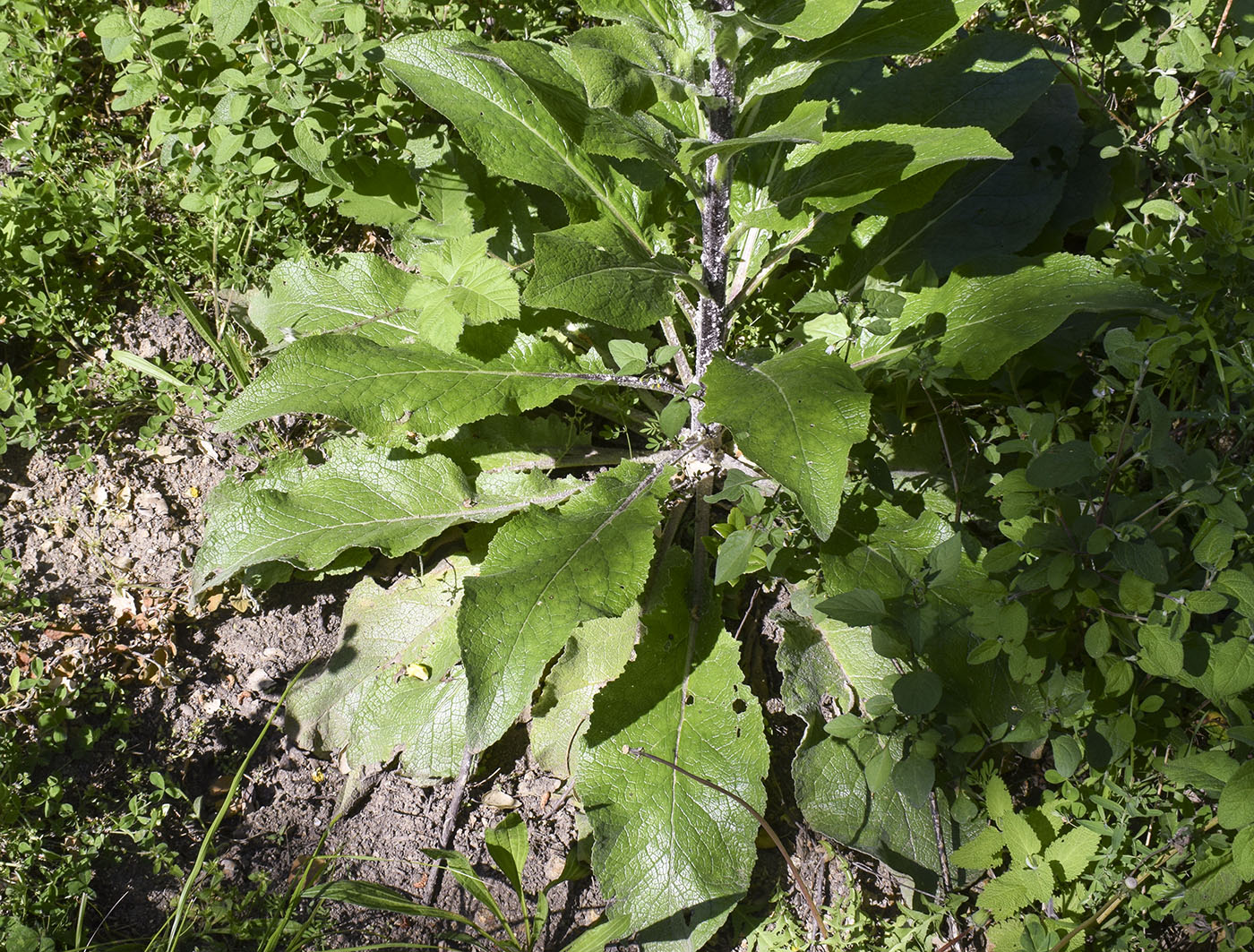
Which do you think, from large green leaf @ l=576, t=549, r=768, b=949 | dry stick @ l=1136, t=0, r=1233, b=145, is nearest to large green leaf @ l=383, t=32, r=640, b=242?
large green leaf @ l=576, t=549, r=768, b=949

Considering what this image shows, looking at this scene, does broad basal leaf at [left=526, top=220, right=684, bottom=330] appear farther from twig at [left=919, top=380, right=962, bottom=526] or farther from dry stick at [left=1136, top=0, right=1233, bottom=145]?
dry stick at [left=1136, top=0, right=1233, bottom=145]

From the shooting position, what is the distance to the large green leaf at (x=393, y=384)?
8.07ft

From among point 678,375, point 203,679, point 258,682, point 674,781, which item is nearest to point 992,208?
point 678,375

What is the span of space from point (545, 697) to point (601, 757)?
31cm

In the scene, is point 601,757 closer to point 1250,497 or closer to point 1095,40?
point 1250,497

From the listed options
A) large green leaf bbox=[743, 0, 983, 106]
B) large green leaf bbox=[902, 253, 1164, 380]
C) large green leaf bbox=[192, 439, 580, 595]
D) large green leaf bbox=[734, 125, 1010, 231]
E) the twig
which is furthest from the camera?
the twig

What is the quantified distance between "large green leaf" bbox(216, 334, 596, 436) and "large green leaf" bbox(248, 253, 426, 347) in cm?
29

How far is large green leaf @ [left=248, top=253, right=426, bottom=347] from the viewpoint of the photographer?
2.97m

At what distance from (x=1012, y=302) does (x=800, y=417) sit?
83 cm

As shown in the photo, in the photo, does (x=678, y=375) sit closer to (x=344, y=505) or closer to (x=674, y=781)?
(x=344, y=505)

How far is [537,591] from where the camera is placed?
2172 millimetres

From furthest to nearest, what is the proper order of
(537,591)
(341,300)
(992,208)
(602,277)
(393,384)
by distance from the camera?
(341,300), (992,208), (393,384), (602,277), (537,591)

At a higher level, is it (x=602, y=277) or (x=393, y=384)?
(x=602, y=277)

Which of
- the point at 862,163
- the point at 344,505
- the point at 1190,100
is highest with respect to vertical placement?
the point at 862,163
